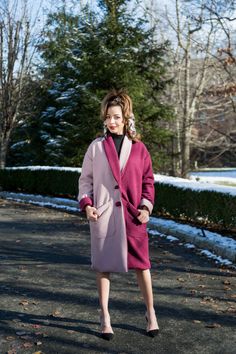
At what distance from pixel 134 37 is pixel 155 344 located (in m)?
16.8

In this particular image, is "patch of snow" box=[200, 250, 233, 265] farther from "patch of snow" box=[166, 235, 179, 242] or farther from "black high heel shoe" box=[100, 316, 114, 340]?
"black high heel shoe" box=[100, 316, 114, 340]

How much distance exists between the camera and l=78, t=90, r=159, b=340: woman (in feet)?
10.9

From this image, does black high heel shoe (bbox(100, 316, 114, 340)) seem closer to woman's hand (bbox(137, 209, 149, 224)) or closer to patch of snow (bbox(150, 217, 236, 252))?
woman's hand (bbox(137, 209, 149, 224))

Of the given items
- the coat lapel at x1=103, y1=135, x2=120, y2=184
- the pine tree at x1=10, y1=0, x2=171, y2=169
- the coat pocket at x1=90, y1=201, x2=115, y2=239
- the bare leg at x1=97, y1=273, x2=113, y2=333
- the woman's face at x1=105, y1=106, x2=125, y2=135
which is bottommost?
the bare leg at x1=97, y1=273, x2=113, y2=333

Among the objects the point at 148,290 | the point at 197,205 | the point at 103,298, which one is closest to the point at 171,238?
the point at 197,205

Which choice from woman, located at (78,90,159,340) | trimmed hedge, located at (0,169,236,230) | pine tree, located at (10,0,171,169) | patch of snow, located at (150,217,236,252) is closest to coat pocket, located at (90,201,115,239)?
woman, located at (78,90,159,340)

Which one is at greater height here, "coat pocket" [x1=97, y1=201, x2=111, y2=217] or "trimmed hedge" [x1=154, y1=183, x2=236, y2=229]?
"coat pocket" [x1=97, y1=201, x2=111, y2=217]

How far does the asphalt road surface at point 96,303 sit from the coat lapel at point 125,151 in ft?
4.39

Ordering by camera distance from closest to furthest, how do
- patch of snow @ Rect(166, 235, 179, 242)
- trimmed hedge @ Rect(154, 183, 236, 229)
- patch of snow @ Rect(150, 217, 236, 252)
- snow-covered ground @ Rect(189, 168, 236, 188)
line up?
1. patch of snow @ Rect(150, 217, 236, 252)
2. trimmed hedge @ Rect(154, 183, 236, 229)
3. patch of snow @ Rect(166, 235, 179, 242)
4. snow-covered ground @ Rect(189, 168, 236, 188)

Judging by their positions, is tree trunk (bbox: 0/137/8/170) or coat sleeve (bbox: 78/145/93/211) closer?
coat sleeve (bbox: 78/145/93/211)

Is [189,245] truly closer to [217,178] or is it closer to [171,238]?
[171,238]

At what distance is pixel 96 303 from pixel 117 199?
4.89 ft

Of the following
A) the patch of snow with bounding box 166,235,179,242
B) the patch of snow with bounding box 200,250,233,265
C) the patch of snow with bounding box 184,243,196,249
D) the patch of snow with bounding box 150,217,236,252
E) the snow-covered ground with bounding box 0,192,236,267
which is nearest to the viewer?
the patch of snow with bounding box 200,250,233,265

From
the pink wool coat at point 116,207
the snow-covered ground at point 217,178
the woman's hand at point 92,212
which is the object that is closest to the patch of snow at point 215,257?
the pink wool coat at point 116,207
